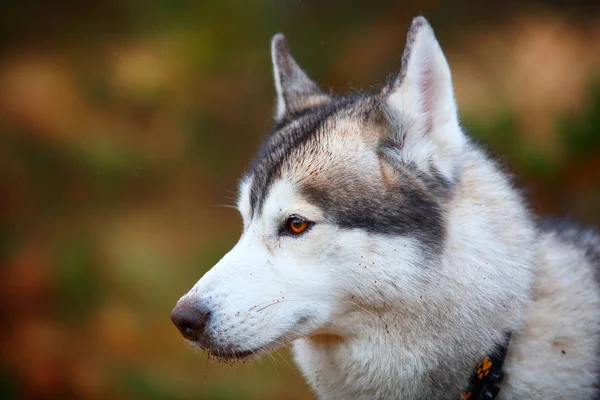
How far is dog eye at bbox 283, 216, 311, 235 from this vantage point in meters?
2.90

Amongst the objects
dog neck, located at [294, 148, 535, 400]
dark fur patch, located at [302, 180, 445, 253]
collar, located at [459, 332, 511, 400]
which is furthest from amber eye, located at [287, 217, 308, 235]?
collar, located at [459, 332, 511, 400]

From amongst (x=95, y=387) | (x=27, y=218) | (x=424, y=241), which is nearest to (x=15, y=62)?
(x=27, y=218)

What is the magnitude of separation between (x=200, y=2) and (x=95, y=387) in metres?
4.96

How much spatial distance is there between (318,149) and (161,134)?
6.00 metres

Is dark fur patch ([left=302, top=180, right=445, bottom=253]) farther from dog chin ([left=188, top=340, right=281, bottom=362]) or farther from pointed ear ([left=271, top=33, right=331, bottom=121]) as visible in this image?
pointed ear ([left=271, top=33, right=331, bottom=121])

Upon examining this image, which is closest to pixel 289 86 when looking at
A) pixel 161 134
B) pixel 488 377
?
pixel 488 377

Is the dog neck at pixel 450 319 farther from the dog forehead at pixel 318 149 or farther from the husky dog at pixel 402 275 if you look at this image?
the dog forehead at pixel 318 149

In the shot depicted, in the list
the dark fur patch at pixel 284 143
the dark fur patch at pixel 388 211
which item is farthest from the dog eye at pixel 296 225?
the dark fur patch at pixel 284 143

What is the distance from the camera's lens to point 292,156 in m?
3.14

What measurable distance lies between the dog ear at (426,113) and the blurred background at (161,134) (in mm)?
4746

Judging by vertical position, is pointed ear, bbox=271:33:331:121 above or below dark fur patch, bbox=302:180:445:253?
above

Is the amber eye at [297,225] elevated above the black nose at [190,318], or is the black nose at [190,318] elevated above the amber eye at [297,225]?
the amber eye at [297,225]

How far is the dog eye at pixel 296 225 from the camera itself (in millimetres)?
2898

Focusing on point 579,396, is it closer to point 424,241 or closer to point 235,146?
point 424,241
